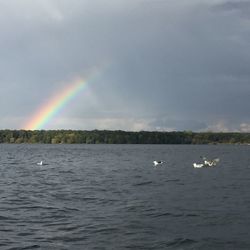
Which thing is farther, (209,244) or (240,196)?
(240,196)

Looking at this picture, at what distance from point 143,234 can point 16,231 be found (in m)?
5.40

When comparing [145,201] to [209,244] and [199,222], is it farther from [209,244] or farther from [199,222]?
[209,244]

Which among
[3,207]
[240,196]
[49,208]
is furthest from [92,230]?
[240,196]

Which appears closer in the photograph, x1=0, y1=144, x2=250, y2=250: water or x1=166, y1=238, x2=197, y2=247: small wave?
x1=166, y1=238, x2=197, y2=247: small wave

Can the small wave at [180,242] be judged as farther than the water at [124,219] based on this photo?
No

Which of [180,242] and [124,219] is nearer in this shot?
[180,242]

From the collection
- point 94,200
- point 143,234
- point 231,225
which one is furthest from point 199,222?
point 94,200

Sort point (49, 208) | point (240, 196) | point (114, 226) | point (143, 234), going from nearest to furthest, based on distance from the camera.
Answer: point (143, 234) < point (114, 226) < point (49, 208) < point (240, 196)

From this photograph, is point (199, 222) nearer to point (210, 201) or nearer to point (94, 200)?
point (210, 201)

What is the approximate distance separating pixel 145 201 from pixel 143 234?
1072 cm

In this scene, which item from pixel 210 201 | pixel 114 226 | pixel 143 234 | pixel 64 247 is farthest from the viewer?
pixel 210 201

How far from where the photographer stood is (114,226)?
22125mm

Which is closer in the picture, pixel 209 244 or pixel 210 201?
pixel 209 244

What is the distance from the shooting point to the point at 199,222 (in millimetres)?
23062
